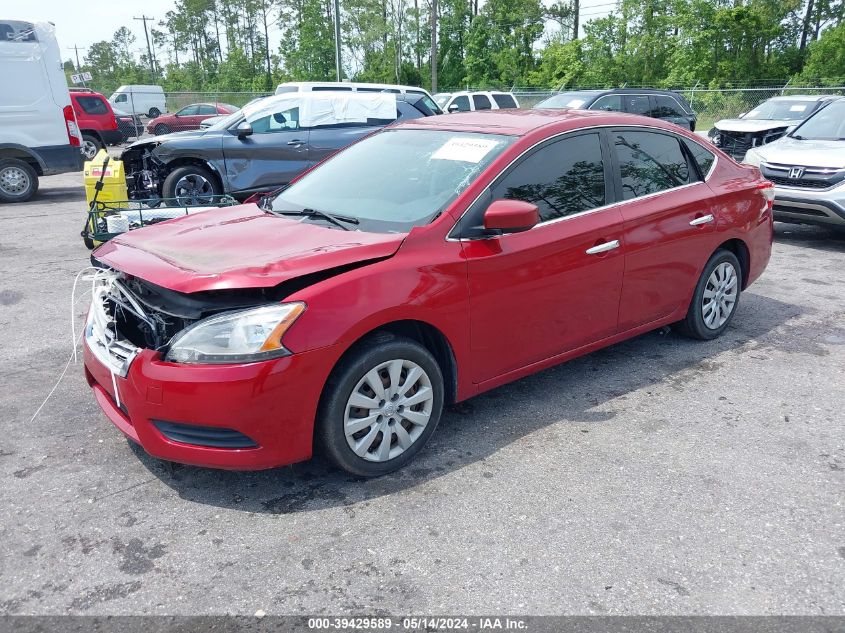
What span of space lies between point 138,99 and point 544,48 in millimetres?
24869

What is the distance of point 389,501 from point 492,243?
141 centimetres

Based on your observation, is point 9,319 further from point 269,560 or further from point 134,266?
point 269,560

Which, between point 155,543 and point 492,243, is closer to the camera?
point 155,543

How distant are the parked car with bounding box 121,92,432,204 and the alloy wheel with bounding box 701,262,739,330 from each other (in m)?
6.85

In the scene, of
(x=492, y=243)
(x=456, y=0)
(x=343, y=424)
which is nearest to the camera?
(x=343, y=424)

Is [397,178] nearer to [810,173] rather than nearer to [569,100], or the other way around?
[810,173]

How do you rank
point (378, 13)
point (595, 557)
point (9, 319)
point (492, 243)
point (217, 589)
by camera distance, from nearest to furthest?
point (217, 589) < point (595, 557) < point (492, 243) < point (9, 319) < point (378, 13)

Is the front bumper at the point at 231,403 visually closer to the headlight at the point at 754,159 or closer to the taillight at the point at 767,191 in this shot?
the taillight at the point at 767,191

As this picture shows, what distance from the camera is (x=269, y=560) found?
2.79 meters

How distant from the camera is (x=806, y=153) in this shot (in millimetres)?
8648

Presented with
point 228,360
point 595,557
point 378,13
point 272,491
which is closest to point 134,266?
point 228,360

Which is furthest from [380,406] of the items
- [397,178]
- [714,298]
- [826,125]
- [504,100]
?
[504,100]

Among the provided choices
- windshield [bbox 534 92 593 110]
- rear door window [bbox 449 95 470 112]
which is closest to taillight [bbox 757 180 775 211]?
windshield [bbox 534 92 593 110]

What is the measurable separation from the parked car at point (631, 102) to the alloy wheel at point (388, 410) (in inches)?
437
